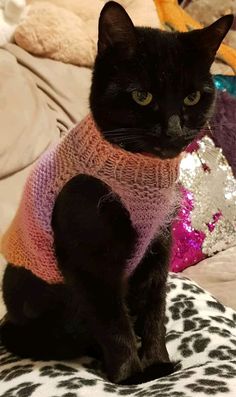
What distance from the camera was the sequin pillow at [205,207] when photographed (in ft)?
5.30

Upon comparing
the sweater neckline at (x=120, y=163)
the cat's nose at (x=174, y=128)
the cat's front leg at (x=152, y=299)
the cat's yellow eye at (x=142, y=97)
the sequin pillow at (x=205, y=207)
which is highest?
the cat's yellow eye at (x=142, y=97)

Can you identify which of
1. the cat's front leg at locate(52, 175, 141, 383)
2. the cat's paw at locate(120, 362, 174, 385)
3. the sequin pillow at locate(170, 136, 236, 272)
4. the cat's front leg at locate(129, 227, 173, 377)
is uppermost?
the cat's front leg at locate(52, 175, 141, 383)

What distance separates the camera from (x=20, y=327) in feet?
3.41

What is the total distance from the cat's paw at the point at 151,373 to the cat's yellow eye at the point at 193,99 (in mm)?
437

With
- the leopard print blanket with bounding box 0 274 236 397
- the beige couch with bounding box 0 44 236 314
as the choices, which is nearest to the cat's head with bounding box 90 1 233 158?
the leopard print blanket with bounding box 0 274 236 397

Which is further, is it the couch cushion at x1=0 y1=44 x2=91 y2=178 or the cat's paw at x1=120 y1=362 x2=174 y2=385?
the couch cushion at x1=0 y1=44 x2=91 y2=178

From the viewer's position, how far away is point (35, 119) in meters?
1.55

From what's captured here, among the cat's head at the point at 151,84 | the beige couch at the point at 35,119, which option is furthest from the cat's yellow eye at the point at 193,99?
the beige couch at the point at 35,119

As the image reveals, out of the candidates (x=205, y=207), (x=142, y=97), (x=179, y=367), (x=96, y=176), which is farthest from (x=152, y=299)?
(x=205, y=207)

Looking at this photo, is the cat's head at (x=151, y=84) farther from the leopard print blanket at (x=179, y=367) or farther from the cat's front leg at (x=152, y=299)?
the leopard print blanket at (x=179, y=367)

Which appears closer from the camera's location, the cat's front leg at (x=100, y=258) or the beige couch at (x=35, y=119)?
the cat's front leg at (x=100, y=258)

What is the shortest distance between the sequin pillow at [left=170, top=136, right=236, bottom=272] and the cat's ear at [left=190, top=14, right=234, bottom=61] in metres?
0.73

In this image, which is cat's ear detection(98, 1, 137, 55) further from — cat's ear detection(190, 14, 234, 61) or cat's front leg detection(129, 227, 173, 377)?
cat's front leg detection(129, 227, 173, 377)

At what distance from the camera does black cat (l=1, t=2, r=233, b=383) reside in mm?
830
